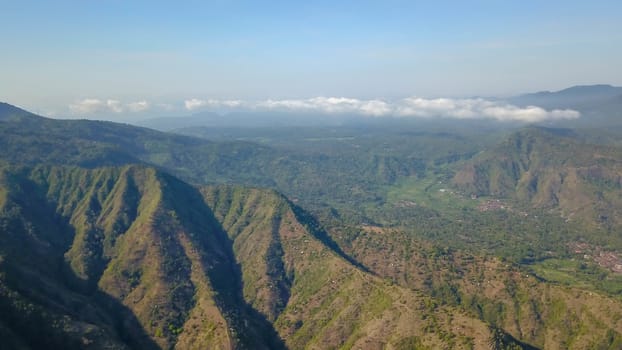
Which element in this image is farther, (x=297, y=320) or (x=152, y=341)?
(x=297, y=320)

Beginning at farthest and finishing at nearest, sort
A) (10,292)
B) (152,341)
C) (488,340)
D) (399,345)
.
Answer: (152,341), (399,345), (488,340), (10,292)

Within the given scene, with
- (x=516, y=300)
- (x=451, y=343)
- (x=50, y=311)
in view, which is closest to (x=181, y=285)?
(x=50, y=311)

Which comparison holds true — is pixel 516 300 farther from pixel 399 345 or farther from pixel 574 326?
pixel 399 345

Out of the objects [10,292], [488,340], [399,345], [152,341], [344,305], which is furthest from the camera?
[344,305]

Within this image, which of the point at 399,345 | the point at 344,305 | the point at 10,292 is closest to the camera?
the point at 10,292

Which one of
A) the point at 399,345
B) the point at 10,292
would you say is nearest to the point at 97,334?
the point at 10,292

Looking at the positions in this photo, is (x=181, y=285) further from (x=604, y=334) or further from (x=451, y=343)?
(x=604, y=334)

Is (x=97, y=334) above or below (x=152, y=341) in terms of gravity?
above

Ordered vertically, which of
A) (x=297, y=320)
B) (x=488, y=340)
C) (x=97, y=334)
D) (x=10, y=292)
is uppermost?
(x=10, y=292)

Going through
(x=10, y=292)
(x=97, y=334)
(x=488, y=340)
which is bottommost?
(x=488, y=340)
